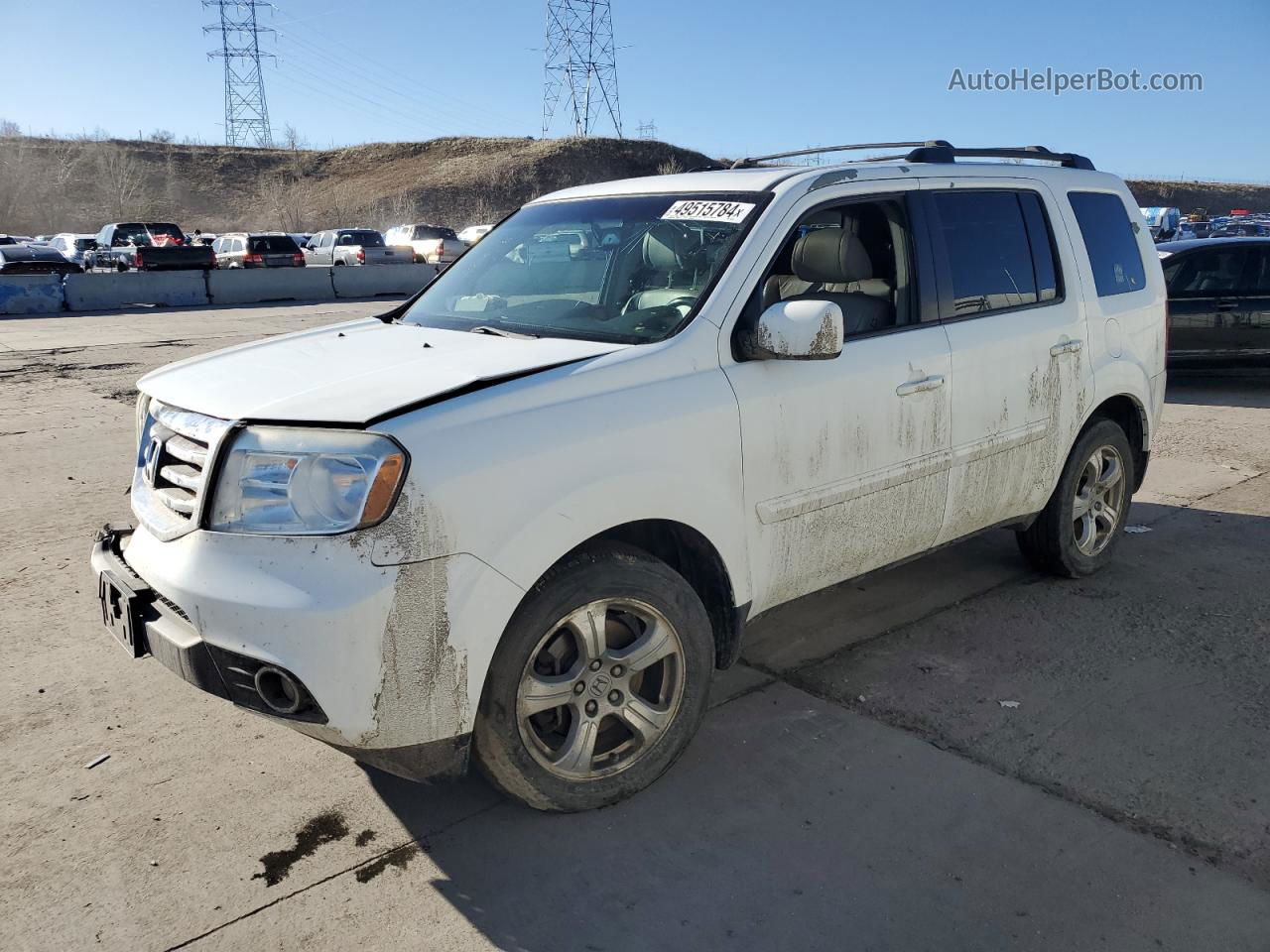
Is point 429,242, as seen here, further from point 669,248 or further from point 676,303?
point 676,303

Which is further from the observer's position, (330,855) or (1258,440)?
(1258,440)

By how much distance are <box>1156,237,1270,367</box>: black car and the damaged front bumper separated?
10.2 meters

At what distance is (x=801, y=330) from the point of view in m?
3.23

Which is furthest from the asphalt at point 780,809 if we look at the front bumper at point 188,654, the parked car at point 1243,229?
the parked car at point 1243,229

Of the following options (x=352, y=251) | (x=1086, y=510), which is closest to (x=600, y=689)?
(x=1086, y=510)

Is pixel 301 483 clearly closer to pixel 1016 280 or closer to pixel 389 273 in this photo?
pixel 1016 280

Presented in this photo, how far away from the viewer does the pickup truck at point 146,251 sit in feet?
92.1

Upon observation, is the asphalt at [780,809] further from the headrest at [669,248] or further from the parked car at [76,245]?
the parked car at [76,245]

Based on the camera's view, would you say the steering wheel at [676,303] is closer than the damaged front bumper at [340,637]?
No

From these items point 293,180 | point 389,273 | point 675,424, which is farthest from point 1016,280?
point 293,180

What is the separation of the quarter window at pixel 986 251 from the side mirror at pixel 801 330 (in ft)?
3.49

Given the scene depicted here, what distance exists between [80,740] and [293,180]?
7963 cm

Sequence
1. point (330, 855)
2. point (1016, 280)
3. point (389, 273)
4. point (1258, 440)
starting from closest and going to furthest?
point (330, 855) → point (1016, 280) → point (1258, 440) → point (389, 273)

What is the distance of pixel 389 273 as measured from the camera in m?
27.8
